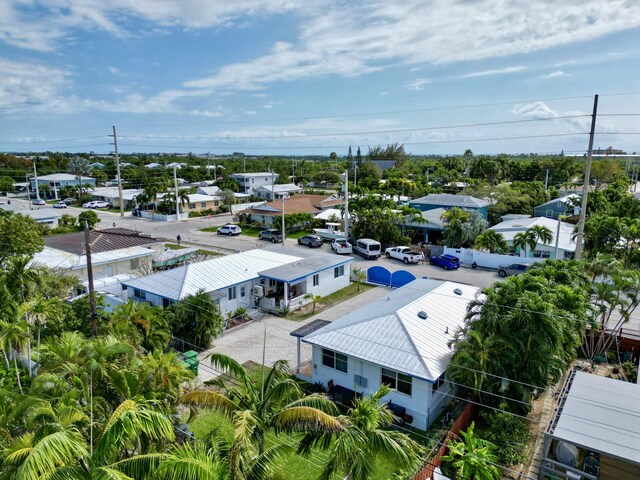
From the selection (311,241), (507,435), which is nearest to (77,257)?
(311,241)

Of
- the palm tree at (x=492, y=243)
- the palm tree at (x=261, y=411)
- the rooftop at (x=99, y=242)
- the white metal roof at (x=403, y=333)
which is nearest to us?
the palm tree at (x=261, y=411)

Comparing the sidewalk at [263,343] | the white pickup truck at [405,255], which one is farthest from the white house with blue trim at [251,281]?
the white pickup truck at [405,255]

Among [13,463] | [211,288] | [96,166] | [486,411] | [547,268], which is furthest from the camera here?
[96,166]

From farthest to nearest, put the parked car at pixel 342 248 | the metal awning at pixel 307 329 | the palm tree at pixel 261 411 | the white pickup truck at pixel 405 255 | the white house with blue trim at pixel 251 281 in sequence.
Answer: the parked car at pixel 342 248 → the white pickup truck at pixel 405 255 → the white house with blue trim at pixel 251 281 → the metal awning at pixel 307 329 → the palm tree at pixel 261 411

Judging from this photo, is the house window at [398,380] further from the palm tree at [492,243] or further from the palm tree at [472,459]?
the palm tree at [492,243]

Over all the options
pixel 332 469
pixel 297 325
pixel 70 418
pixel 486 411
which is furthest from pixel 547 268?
pixel 70 418

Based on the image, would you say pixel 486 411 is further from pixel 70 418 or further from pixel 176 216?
pixel 176 216
